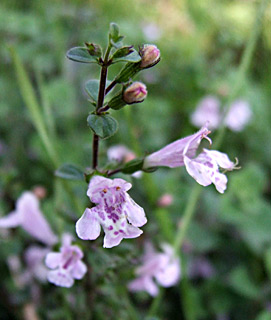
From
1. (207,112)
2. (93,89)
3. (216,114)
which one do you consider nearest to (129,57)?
(93,89)

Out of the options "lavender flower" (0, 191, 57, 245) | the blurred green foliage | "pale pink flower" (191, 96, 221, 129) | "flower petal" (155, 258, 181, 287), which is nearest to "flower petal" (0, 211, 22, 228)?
"lavender flower" (0, 191, 57, 245)

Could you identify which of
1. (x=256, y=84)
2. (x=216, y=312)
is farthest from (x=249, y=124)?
(x=216, y=312)

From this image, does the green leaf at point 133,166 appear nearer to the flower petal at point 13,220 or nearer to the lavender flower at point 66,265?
the lavender flower at point 66,265

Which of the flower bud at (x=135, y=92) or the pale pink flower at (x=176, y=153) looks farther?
the pale pink flower at (x=176, y=153)

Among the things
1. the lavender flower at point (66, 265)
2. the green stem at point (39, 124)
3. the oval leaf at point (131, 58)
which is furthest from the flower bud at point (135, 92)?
the green stem at point (39, 124)

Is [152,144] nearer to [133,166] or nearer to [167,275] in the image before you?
[167,275]

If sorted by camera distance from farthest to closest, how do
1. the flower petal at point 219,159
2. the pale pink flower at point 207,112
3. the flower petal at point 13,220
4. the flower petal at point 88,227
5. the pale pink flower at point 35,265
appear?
the pale pink flower at point 207,112, the pale pink flower at point 35,265, the flower petal at point 13,220, the flower petal at point 219,159, the flower petal at point 88,227
